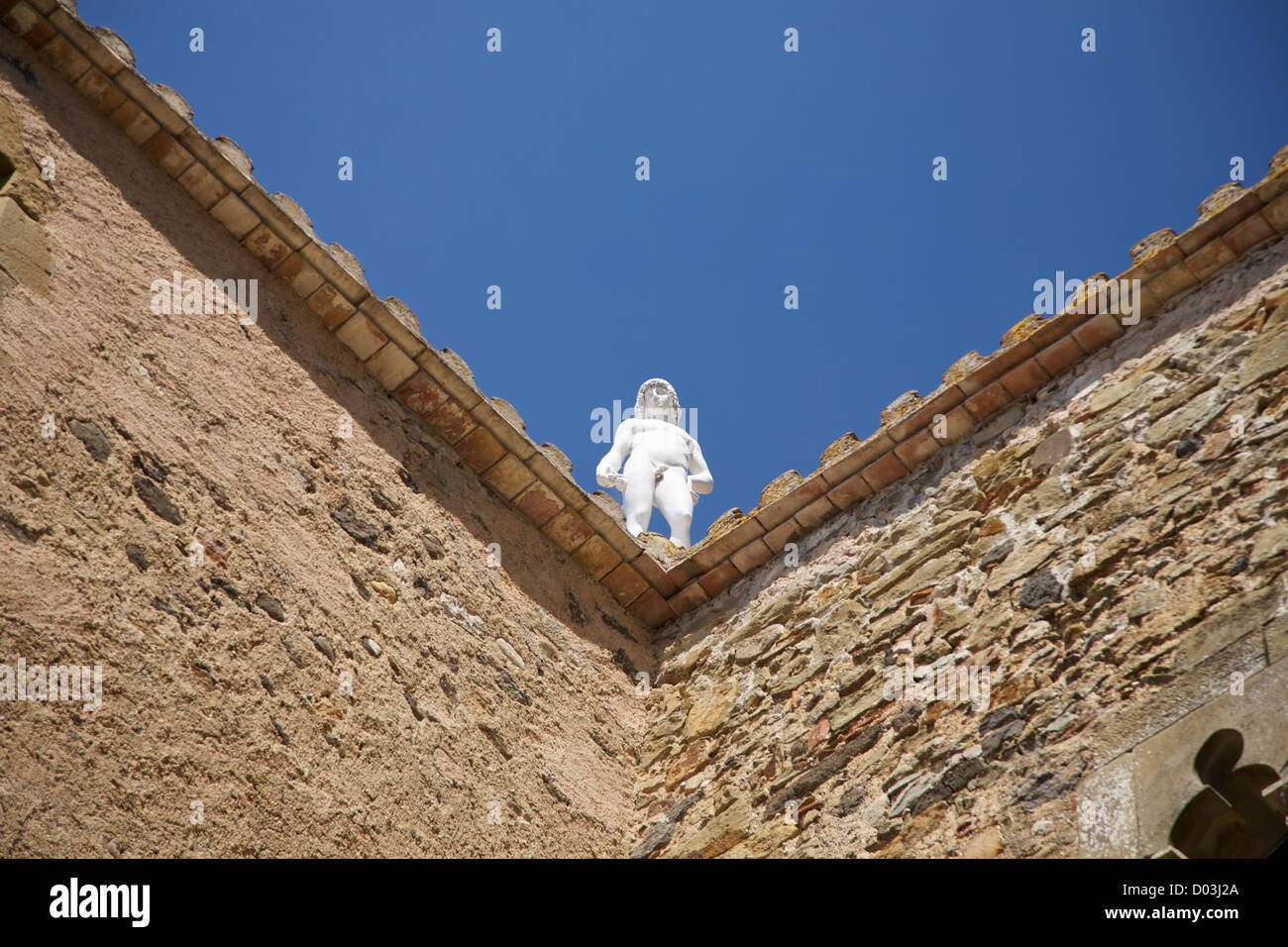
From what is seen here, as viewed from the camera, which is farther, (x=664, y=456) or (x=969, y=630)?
(x=664, y=456)

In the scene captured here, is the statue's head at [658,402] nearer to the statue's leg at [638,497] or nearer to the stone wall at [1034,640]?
the statue's leg at [638,497]

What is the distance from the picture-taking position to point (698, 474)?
32.1 feet

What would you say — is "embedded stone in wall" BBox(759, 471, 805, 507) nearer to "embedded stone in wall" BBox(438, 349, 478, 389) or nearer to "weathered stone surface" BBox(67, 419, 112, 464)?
"embedded stone in wall" BBox(438, 349, 478, 389)

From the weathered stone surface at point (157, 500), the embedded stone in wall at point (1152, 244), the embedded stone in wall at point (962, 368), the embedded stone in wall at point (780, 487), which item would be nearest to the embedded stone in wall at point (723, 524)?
the embedded stone in wall at point (780, 487)

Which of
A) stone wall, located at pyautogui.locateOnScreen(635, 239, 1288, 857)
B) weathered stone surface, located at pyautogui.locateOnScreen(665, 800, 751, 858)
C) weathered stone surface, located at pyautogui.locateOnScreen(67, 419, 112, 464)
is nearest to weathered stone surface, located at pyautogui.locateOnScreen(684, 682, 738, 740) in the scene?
stone wall, located at pyautogui.locateOnScreen(635, 239, 1288, 857)

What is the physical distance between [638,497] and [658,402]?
1219 mm

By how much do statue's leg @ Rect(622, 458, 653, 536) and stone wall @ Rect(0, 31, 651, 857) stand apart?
5.30ft

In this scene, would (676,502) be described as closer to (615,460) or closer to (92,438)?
(615,460)

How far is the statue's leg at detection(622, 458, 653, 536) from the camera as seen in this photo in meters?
9.13

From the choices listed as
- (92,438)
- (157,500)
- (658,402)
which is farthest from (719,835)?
(658,402)

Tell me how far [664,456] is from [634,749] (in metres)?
3.04
